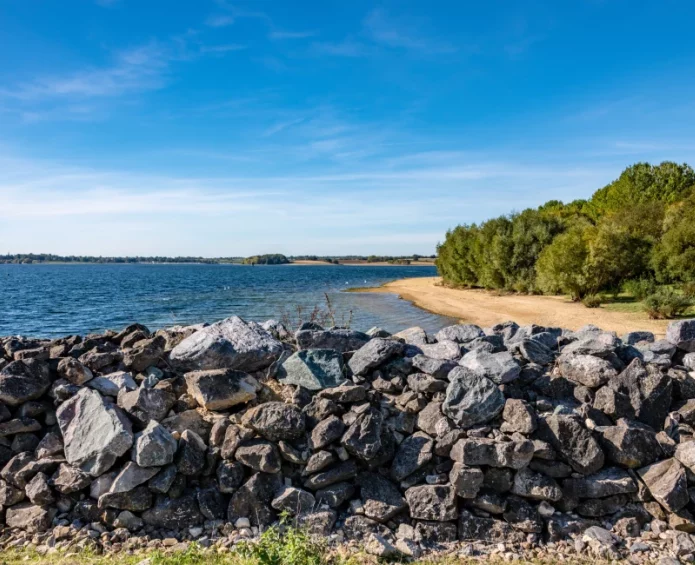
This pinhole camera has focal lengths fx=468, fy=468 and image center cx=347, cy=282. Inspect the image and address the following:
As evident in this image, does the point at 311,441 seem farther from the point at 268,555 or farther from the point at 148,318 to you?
the point at 148,318

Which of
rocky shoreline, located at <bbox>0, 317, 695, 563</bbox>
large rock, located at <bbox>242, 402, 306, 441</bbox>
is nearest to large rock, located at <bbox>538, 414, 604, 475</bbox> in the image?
rocky shoreline, located at <bbox>0, 317, 695, 563</bbox>

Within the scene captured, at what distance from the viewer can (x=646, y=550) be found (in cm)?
435

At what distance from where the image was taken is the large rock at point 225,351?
5.91 metres

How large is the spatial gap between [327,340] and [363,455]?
209 cm

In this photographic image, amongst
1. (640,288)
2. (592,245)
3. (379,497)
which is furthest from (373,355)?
(592,245)

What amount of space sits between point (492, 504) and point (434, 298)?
1481 inches

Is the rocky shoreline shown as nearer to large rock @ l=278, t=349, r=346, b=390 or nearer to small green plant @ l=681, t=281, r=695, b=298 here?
large rock @ l=278, t=349, r=346, b=390

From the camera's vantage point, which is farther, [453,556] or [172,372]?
[172,372]

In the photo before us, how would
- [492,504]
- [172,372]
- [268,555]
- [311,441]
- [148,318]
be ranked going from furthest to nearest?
1. [148,318]
2. [172,372]
3. [311,441]
4. [492,504]
5. [268,555]

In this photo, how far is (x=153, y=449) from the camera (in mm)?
4602

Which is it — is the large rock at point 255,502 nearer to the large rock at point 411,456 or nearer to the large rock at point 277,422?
the large rock at point 277,422

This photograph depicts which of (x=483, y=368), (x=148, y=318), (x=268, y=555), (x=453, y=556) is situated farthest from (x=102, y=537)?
(x=148, y=318)

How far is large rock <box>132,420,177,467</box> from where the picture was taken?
4.59 meters

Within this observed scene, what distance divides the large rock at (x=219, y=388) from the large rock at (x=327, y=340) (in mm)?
1259
